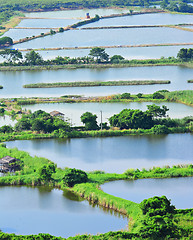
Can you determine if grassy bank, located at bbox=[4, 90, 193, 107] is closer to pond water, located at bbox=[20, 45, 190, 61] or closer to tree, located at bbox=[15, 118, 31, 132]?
tree, located at bbox=[15, 118, 31, 132]

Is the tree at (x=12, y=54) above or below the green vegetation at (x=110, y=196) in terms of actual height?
above

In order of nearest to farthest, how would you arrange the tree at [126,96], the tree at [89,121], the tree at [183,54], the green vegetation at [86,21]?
1. the tree at [89,121]
2. the tree at [126,96]
3. the tree at [183,54]
4. the green vegetation at [86,21]

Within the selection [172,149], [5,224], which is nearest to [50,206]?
[5,224]

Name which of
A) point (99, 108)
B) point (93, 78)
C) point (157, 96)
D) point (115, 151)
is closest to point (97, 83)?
point (93, 78)

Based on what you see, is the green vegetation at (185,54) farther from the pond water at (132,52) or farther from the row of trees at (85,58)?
the pond water at (132,52)

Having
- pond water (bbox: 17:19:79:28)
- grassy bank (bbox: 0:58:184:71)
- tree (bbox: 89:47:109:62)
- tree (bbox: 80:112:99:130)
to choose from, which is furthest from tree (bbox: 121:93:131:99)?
pond water (bbox: 17:19:79:28)

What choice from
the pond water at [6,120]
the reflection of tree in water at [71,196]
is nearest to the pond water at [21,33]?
the pond water at [6,120]

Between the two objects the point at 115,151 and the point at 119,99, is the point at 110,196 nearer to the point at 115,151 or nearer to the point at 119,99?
the point at 115,151
